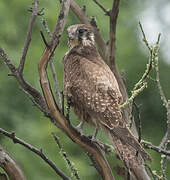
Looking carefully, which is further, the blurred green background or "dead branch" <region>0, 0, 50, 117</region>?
the blurred green background

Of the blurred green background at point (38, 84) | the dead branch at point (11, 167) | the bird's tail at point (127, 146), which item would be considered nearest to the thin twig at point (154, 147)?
the bird's tail at point (127, 146)

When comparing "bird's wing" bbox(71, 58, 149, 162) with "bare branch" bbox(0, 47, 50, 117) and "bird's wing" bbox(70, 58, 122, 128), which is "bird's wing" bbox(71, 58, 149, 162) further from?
A: "bare branch" bbox(0, 47, 50, 117)

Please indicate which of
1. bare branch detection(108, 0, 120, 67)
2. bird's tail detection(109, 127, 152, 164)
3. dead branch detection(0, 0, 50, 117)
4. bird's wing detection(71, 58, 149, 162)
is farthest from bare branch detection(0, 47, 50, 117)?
bare branch detection(108, 0, 120, 67)

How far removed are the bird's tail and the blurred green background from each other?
115 centimetres

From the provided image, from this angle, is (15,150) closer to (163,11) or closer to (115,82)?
(115,82)

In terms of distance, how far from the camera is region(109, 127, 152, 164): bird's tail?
358 cm

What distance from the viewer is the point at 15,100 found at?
915 cm

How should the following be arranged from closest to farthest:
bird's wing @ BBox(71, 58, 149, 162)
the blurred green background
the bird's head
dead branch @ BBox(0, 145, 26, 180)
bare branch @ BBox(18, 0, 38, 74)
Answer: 1. bare branch @ BBox(18, 0, 38, 74)
2. dead branch @ BBox(0, 145, 26, 180)
3. bird's wing @ BBox(71, 58, 149, 162)
4. the bird's head
5. the blurred green background

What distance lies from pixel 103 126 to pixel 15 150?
3.67 meters

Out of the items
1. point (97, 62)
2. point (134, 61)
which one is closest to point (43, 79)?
point (97, 62)

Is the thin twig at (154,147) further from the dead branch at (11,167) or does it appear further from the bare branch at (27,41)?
the bare branch at (27,41)

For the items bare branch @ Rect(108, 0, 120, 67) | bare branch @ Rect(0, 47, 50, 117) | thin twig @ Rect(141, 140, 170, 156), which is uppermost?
bare branch @ Rect(108, 0, 120, 67)

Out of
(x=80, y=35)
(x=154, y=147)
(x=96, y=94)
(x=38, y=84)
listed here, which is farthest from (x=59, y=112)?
(x=38, y=84)

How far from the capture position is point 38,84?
772 cm
